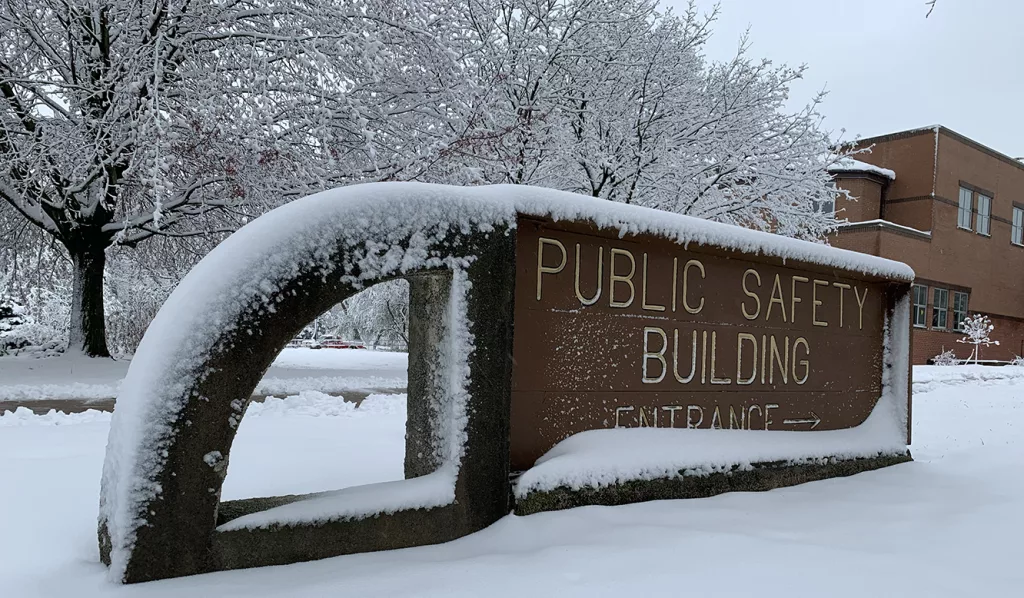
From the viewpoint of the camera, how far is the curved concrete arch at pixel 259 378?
216 centimetres

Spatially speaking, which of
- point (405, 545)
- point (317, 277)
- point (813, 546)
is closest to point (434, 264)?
point (317, 277)

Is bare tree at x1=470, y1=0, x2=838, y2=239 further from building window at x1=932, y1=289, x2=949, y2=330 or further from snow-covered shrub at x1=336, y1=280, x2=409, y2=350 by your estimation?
snow-covered shrub at x1=336, y1=280, x2=409, y2=350

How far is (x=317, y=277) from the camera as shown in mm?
2428

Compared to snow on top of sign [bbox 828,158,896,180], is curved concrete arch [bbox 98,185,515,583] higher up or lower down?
lower down

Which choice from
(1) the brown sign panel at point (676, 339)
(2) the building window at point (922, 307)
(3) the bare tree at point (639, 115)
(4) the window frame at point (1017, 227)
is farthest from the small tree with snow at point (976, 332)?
(1) the brown sign panel at point (676, 339)

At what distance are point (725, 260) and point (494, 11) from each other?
10353mm

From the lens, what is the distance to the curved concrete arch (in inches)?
85.0

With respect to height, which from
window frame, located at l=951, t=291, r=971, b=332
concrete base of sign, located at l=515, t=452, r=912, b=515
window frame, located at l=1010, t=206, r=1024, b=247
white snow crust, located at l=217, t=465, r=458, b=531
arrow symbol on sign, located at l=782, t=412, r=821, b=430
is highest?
window frame, located at l=1010, t=206, r=1024, b=247

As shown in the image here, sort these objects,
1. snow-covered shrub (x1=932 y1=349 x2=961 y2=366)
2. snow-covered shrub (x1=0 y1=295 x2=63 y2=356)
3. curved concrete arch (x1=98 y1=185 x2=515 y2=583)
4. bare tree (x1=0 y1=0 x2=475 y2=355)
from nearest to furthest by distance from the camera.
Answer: curved concrete arch (x1=98 y1=185 x2=515 y2=583)
bare tree (x1=0 y1=0 x2=475 y2=355)
snow-covered shrub (x1=0 y1=295 x2=63 y2=356)
snow-covered shrub (x1=932 y1=349 x2=961 y2=366)

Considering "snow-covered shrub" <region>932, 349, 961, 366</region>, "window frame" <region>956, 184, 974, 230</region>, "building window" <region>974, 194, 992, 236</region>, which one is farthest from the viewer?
"building window" <region>974, 194, 992, 236</region>

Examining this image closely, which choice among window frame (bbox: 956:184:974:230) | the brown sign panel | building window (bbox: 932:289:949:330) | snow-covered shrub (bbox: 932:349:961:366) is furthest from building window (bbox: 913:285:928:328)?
the brown sign panel

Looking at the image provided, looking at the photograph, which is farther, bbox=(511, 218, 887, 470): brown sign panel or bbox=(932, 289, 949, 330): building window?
bbox=(932, 289, 949, 330): building window

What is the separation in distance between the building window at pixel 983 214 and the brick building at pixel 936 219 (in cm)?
4

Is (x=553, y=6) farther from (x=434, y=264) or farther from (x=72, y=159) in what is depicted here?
(x=434, y=264)
